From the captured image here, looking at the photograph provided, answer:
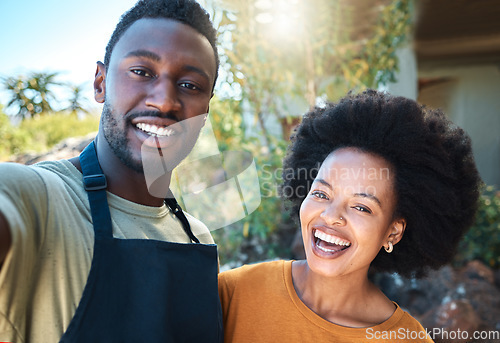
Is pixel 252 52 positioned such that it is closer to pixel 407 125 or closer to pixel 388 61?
pixel 388 61

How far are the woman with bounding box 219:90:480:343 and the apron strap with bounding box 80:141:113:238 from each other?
793 millimetres

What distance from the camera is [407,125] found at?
1.85 meters

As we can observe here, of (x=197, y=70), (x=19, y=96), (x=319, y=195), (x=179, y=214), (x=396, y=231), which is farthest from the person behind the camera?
(x=19, y=96)

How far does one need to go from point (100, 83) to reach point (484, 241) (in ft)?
13.9

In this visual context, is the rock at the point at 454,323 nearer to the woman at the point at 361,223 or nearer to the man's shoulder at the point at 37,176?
the woman at the point at 361,223

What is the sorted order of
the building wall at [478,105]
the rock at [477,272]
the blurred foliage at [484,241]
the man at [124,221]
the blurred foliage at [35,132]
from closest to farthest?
the man at [124,221]
the rock at [477,272]
the blurred foliage at [484,241]
the blurred foliage at [35,132]
the building wall at [478,105]

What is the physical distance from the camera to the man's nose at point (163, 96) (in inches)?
54.4

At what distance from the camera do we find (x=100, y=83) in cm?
153

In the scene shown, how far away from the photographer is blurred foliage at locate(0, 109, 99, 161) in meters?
5.09

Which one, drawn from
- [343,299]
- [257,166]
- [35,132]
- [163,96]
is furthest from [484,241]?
[35,132]

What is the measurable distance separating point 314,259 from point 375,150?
1.88 ft

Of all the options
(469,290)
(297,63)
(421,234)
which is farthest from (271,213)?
(421,234)

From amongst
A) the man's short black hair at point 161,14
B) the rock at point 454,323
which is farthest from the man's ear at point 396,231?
the rock at point 454,323

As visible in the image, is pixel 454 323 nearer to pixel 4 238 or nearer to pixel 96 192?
pixel 96 192
